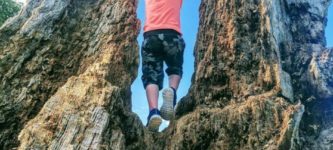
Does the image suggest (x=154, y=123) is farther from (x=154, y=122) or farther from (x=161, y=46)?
(x=161, y=46)

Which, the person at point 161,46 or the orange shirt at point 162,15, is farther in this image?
the orange shirt at point 162,15

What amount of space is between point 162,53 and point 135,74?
1.19 meters

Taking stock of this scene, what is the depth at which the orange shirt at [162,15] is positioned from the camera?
11.2m

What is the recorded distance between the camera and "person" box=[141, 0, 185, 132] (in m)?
10.6

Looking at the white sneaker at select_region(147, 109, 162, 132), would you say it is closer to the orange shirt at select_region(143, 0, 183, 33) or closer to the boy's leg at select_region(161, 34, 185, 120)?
the boy's leg at select_region(161, 34, 185, 120)

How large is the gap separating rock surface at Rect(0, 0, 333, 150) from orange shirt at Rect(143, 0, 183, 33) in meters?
0.56

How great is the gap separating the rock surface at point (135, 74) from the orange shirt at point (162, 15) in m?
0.56

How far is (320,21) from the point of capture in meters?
13.3

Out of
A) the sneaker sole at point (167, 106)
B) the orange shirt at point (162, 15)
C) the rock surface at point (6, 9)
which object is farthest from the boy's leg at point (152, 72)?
the rock surface at point (6, 9)

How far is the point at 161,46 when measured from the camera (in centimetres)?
1103

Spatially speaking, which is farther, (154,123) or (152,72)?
(152,72)

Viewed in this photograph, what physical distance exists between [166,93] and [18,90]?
332 cm

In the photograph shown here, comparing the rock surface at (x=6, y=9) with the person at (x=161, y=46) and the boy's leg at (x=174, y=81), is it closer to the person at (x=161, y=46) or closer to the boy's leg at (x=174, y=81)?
the person at (x=161, y=46)

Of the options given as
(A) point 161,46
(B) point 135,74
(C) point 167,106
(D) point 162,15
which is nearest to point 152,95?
(C) point 167,106
